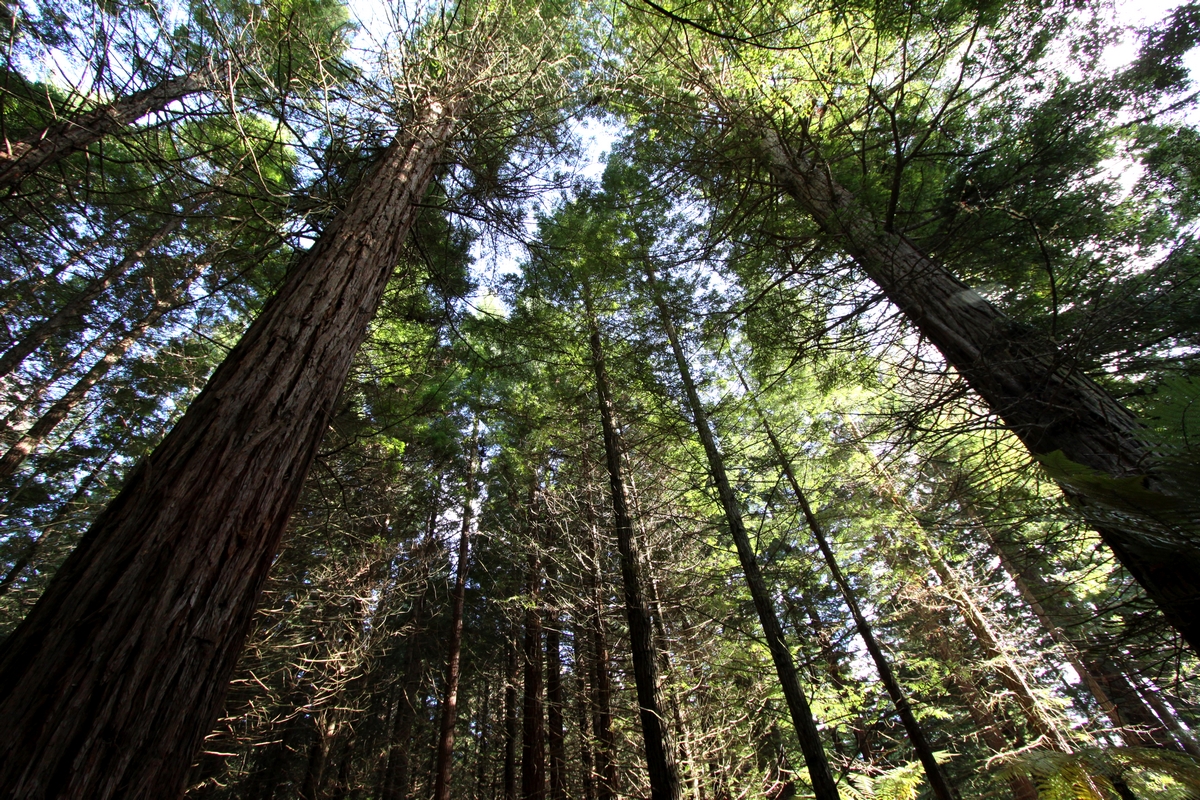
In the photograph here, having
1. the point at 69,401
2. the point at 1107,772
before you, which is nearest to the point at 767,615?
the point at 1107,772

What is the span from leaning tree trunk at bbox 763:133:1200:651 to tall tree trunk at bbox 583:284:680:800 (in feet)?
11.9

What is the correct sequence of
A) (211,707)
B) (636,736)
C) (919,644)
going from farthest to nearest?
(919,644)
(636,736)
(211,707)

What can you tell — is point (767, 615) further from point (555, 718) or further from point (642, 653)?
point (555, 718)

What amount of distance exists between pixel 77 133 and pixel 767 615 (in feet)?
28.3

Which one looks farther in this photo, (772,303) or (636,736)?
(636,736)

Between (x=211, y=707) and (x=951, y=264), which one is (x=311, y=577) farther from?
(x=951, y=264)

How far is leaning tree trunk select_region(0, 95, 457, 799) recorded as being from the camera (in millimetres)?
1062

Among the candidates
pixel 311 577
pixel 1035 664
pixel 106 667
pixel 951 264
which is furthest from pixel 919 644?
pixel 106 667

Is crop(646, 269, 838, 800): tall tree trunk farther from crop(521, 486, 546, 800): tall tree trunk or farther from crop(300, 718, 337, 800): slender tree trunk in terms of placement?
crop(300, 718, 337, 800): slender tree trunk

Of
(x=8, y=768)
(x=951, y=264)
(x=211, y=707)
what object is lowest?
(x=8, y=768)

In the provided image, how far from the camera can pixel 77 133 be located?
15.1 feet

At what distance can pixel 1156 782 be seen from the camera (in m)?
4.17

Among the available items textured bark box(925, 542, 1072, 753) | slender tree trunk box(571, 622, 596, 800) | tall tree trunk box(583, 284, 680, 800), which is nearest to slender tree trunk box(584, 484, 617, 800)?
slender tree trunk box(571, 622, 596, 800)

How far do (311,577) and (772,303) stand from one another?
8.47m
